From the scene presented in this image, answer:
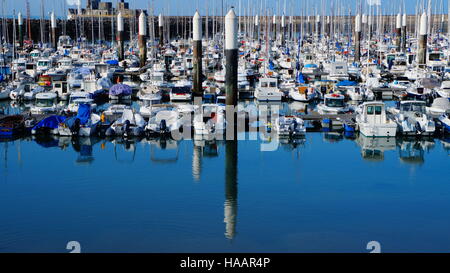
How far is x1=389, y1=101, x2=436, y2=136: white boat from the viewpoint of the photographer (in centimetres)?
2381

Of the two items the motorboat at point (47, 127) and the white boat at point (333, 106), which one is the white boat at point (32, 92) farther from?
the white boat at point (333, 106)

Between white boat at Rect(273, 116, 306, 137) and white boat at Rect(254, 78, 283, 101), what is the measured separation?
778cm

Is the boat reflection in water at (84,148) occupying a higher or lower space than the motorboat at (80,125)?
lower

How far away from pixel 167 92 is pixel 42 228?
65.2ft

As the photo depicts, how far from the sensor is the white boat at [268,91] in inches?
1254

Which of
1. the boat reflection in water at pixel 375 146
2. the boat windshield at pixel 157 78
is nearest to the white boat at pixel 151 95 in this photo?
the boat windshield at pixel 157 78

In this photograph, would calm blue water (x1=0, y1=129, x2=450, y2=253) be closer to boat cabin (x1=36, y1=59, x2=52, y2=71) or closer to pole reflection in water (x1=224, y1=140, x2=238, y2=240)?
pole reflection in water (x1=224, y1=140, x2=238, y2=240)

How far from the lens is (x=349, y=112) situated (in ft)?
89.9

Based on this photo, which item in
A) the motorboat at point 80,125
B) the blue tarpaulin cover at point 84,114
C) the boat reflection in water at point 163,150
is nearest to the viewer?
the boat reflection in water at point 163,150

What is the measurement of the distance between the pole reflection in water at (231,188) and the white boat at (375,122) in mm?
4901

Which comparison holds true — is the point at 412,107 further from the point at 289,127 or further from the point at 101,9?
the point at 101,9

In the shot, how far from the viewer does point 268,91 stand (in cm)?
3203

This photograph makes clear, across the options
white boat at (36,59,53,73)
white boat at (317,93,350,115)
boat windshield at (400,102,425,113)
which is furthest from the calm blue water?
white boat at (36,59,53,73)
